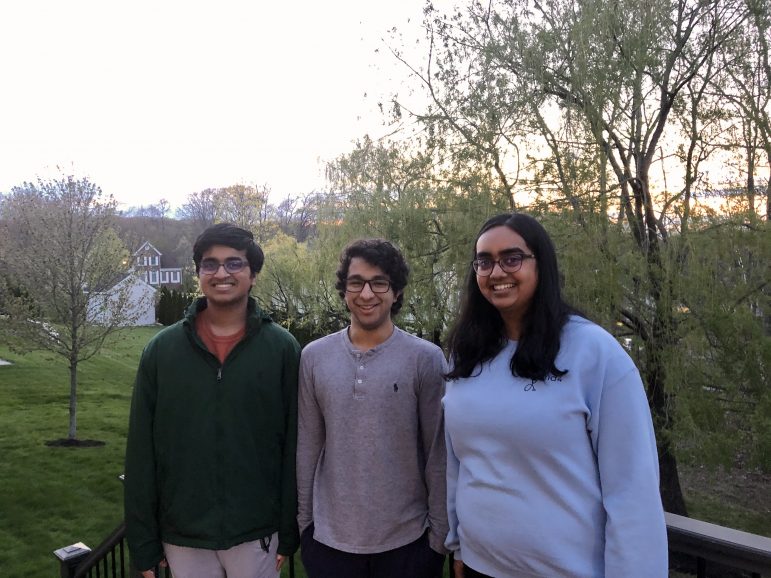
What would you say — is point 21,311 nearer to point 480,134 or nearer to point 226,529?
point 480,134

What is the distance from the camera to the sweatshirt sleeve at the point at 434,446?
194 centimetres

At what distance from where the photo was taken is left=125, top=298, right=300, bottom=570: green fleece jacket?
2068 mm

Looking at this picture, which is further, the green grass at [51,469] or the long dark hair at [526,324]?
the green grass at [51,469]

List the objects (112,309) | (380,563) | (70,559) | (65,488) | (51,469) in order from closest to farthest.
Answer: (380,563) → (70,559) → (65,488) → (51,469) → (112,309)

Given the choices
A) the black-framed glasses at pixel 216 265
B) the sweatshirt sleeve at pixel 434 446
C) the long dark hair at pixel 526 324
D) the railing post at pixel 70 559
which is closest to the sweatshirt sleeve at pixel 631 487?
the long dark hair at pixel 526 324

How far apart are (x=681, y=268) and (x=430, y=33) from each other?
448 centimetres

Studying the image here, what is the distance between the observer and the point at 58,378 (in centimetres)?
A: 1833

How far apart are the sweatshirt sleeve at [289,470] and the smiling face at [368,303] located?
11.2 inches

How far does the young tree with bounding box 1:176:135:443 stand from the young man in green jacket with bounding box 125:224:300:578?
10.8 metres

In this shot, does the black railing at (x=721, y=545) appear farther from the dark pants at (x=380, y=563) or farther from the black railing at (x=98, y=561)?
the black railing at (x=98, y=561)

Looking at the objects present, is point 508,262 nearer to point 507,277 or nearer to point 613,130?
point 507,277

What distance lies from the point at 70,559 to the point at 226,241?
2362 mm

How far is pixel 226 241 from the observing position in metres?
2.16

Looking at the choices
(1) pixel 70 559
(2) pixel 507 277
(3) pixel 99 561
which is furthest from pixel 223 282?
(1) pixel 70 559
